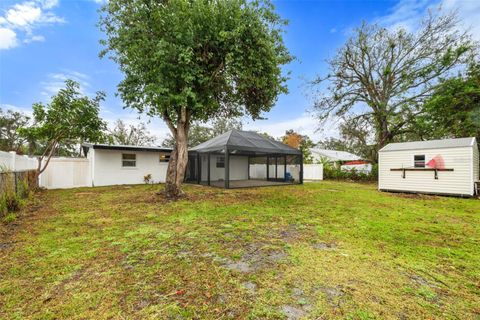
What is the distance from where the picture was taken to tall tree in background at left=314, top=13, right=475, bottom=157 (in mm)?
13977

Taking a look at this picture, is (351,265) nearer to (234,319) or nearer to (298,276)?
(298,276)

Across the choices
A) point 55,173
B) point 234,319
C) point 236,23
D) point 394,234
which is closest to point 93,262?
point 234,319

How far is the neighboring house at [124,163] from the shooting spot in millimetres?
11656

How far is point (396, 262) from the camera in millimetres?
2719

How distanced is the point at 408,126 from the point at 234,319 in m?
19.5

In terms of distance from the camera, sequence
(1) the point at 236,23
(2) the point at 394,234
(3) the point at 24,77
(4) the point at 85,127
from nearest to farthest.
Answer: (2) the point at 394,234, (1) the point at 236,23, (4) the point at 85,127, (3) the point at 24,77

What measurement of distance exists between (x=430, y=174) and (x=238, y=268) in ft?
34.5

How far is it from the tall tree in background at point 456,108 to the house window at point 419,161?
6.19 metres

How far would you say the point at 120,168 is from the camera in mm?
12445

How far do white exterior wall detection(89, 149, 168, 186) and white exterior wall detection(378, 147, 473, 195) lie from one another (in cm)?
1286

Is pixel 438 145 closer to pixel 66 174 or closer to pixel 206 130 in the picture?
pixel 66 174

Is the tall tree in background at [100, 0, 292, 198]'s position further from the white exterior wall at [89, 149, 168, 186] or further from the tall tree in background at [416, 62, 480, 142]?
the tall tree in background at [416, 62, 480, 142]

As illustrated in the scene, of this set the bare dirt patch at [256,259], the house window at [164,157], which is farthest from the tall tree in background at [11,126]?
the bare dirt patch at [256,259]

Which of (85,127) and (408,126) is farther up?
(408,126)
